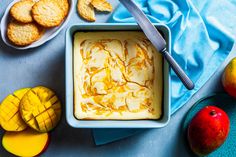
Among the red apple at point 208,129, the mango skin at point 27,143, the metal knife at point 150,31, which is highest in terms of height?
the metal knife at point 150,31

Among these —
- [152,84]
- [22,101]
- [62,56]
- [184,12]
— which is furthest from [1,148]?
[184,12]

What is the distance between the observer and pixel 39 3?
1051 mm

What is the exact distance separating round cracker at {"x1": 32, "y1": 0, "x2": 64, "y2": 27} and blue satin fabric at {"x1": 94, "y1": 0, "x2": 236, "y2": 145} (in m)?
0.11

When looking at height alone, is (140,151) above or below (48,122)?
below

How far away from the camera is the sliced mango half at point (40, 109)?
1014 mm

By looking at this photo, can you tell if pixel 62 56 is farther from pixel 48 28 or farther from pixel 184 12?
pixel 184 12

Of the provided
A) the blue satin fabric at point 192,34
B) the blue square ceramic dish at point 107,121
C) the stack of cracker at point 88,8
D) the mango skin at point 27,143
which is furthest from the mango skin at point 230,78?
the mango skin at point 27,143

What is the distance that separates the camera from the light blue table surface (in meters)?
1.05

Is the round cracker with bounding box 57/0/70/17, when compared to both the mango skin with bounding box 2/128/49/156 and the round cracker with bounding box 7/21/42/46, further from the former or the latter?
the mango skin with bounding box 2/128/49/156

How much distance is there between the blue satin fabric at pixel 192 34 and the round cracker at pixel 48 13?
11 centimetres

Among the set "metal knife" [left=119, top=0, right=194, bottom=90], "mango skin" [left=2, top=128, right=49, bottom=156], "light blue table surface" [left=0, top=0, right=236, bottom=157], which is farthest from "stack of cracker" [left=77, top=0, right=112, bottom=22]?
"mango skin" [left=2, top=128, right=49, bottom=156]

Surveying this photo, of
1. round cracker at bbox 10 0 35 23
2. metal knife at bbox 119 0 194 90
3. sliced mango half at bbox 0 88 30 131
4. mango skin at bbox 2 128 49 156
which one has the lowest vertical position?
mango skin at bbox 2 128 49 156

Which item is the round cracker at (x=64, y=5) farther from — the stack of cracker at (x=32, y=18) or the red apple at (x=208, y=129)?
the red apple at (x=208, y=129)

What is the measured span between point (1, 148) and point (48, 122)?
14cm
